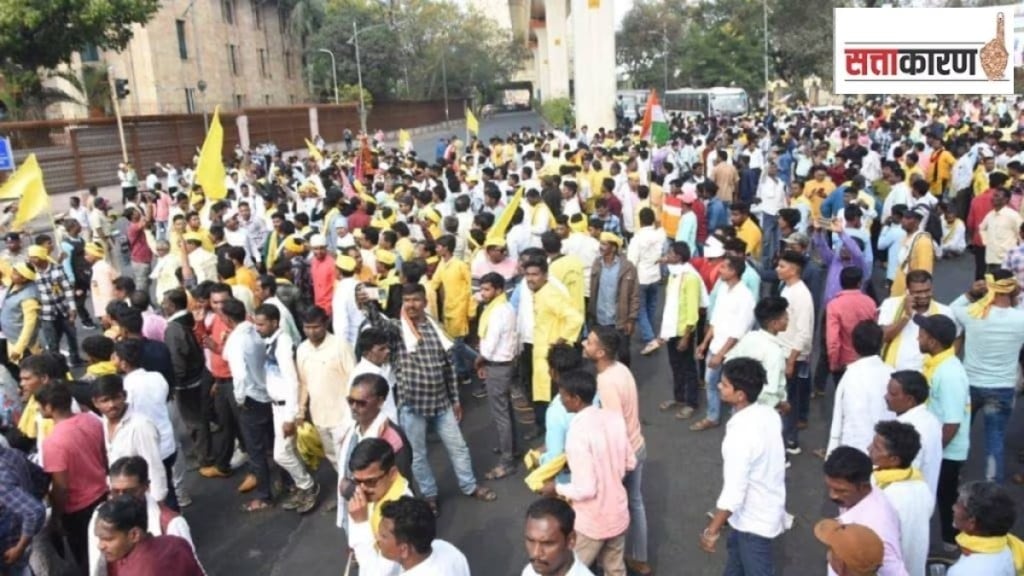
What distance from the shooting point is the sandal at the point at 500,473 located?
6.09 m

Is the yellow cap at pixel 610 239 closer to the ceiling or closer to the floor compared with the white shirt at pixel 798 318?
closer to the ceiling

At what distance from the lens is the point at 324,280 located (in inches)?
301

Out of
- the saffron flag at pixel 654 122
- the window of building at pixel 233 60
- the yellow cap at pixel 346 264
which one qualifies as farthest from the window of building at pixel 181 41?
the yellow cap at pixel 346 264

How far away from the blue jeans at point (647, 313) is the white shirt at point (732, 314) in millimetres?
2609

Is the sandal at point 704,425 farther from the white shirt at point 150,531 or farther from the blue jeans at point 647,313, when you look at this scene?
the white shirt at point 150,531

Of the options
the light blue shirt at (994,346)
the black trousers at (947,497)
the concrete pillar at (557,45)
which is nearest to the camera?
the black trousers at (947,497)

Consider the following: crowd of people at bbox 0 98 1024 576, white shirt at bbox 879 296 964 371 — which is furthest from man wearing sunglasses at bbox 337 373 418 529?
white shirt at bbox 879 296 964 371

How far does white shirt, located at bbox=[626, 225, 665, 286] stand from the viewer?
26.6 feet

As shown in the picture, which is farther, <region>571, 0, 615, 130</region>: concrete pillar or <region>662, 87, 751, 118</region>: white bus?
<region>662, 87, 751, 118</region>: white bus

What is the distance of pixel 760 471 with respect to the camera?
362cm

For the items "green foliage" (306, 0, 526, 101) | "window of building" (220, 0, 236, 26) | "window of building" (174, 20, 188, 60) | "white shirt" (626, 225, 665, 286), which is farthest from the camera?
"green foliage" (306, 0, 526, 101)

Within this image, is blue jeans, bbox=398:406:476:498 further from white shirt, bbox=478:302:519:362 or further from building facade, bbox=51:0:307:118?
building facade, bbox=51:0:307:118

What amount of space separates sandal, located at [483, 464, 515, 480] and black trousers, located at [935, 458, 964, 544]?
9.54 ft

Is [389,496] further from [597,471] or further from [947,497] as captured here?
[947,497]
